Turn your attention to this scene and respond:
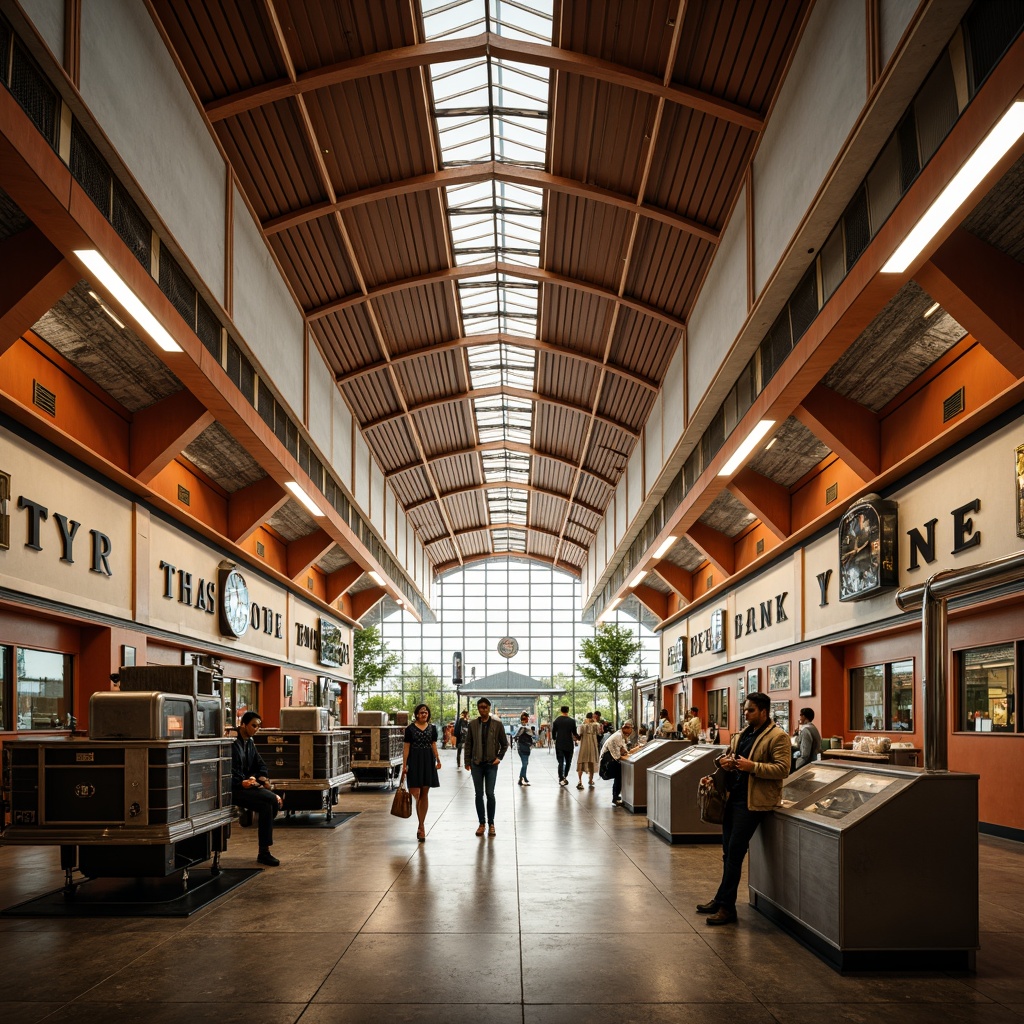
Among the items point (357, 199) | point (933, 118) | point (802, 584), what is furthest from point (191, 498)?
point (933, 118)

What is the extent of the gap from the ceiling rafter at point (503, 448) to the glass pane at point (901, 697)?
14.7 metres

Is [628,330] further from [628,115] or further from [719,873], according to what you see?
[719,873]

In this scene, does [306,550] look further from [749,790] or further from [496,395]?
[749,790]

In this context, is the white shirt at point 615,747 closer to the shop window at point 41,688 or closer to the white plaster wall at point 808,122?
the white plaster wall at point 808,122

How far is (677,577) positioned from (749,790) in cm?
2363

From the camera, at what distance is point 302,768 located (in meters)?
14.0

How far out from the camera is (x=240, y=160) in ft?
→ 43.2

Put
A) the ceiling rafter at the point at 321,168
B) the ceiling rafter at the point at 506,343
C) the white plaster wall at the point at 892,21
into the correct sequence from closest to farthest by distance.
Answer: the white plaster wall at the point at 892,21 → the ceiling rafter at the point at 321,168 → the ceiling rafter at the point at 506,343

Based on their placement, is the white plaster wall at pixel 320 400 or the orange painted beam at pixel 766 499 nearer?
the white plaster wall at pixel 320 400

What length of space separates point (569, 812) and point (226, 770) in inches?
289

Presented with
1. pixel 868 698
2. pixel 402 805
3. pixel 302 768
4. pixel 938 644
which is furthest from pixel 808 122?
pixel 302 768

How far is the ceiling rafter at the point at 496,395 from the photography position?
24.5 metres

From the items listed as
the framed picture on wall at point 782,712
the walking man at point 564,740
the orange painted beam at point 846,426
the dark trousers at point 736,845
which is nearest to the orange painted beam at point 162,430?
the orange painted beam at point 846,426

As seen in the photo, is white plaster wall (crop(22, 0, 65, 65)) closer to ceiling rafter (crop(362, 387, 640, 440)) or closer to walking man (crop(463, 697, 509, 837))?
walking man (crop(463, 697, 509, 837))
